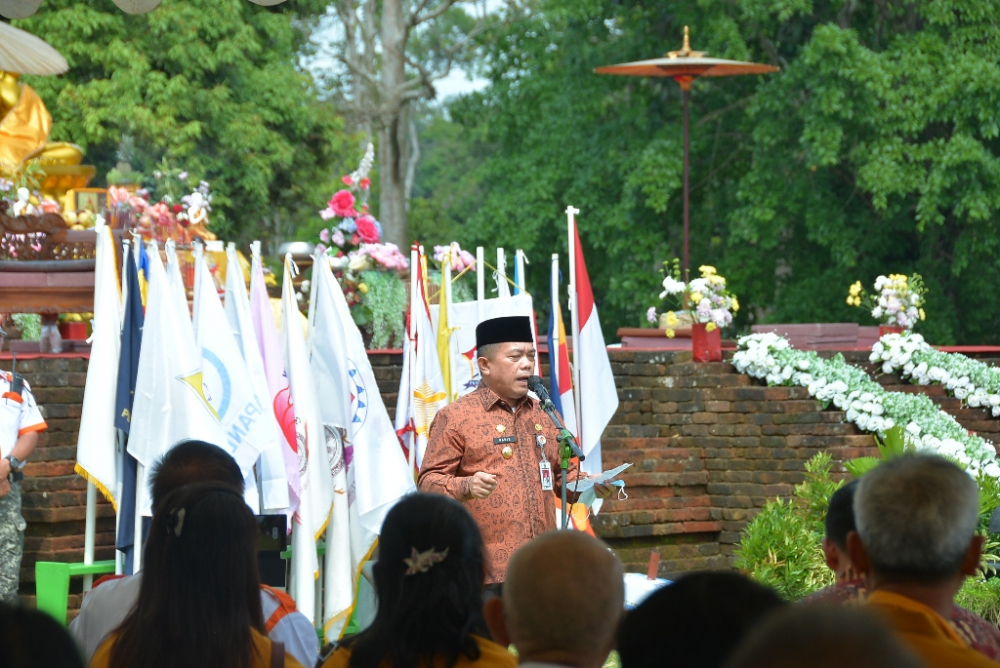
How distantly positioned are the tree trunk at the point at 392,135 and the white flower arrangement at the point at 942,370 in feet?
54.0

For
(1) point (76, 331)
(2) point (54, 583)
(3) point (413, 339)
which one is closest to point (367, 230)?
(3) point (413, 339)

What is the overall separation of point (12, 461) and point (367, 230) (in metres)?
3.91

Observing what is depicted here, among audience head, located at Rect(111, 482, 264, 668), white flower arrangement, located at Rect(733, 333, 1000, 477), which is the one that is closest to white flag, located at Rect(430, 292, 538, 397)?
white flower arrangement, located at Rect(733, 333, 1000, 477)

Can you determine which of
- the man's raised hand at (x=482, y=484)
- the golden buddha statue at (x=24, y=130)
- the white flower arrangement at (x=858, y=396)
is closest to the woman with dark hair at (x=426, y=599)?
the man's raised hand at (x=482, y=484)

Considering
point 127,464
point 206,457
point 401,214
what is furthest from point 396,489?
point 401,214

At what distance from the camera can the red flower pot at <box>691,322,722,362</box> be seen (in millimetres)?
10414

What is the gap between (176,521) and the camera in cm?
298

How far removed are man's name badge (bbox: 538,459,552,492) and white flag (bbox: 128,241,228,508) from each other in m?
1.45

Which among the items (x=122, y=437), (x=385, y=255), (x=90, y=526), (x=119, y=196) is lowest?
(x=90, y=526)

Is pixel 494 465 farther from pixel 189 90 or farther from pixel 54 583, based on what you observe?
pixel 189 90

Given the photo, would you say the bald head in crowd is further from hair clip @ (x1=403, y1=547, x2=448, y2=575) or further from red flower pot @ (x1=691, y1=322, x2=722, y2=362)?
red flower pot @ (x1=691, y1=322, x2=722, y2=362)

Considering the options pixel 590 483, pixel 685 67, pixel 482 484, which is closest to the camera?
pixel 482 484

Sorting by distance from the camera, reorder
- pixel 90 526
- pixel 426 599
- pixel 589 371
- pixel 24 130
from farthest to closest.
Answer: pixel 24 130
pixel 589 371
pixel 90 526
pixel 426 599

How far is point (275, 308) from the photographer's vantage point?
9352mm
